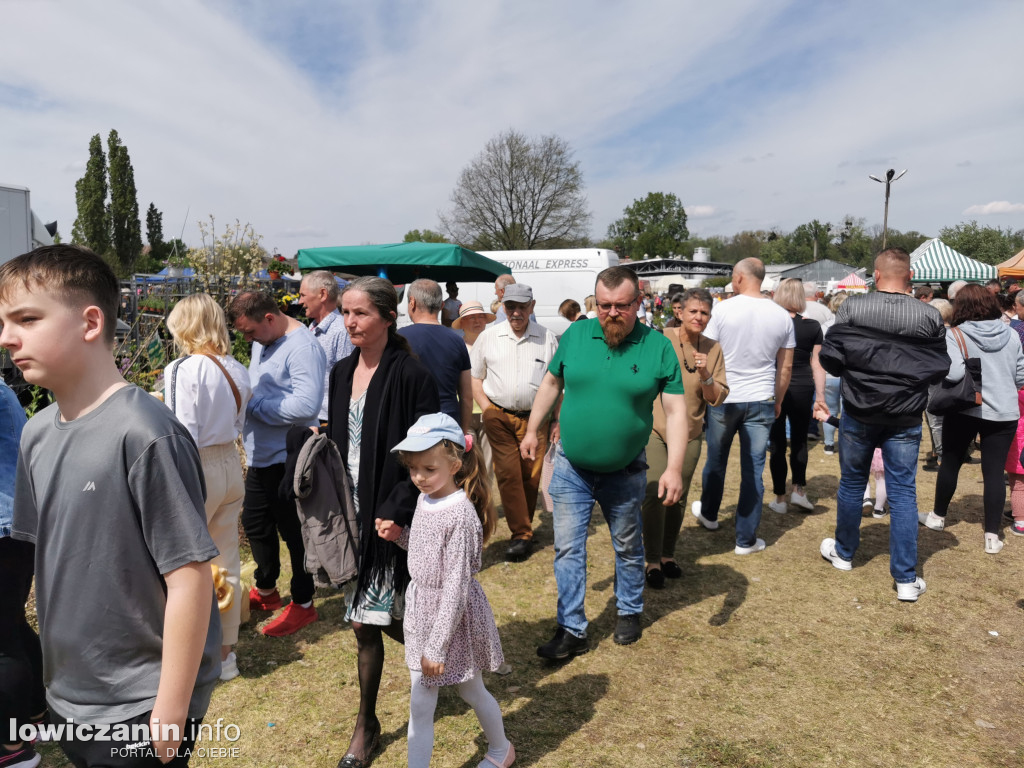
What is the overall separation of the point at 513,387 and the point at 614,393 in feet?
5.23

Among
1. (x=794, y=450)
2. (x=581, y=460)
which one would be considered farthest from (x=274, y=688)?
(x=794, y=450)

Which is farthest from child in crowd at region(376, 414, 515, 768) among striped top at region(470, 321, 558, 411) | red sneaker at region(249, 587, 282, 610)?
striped top at region(470, 321, 558, 411)

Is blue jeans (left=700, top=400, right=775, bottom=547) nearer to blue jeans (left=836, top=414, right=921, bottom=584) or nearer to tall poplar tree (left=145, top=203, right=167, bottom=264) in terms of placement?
blue jeans (left=836, top=414, right=921, bottom=584)

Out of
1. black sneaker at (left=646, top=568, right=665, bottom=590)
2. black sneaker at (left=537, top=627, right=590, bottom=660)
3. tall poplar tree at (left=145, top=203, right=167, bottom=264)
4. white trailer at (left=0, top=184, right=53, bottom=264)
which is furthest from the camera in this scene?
tall poplar tree at (left=145, top=203, right=167, bottom=264)

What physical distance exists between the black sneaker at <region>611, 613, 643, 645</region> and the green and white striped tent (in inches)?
795

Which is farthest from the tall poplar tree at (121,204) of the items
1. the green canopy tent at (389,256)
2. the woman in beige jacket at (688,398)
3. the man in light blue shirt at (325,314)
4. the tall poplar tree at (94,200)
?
the woman in beige jacket at (688,398)

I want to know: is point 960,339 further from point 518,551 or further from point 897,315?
point 518,551

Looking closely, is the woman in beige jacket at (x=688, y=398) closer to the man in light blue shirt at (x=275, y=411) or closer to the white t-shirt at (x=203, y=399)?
the man in light blue shirt at (x=275, y=411)

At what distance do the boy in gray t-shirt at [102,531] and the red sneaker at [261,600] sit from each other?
2.82 meters

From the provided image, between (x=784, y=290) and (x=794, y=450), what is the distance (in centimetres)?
154

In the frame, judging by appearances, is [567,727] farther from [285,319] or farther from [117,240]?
[117,240]

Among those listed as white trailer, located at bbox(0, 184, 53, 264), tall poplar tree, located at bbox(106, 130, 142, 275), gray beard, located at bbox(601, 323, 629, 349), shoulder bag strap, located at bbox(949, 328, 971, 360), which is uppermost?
tall poplar tree, located at bbox(106, 130, 142, 275)

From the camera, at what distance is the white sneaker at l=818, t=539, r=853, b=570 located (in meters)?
4.84

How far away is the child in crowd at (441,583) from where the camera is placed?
241 centimetres
